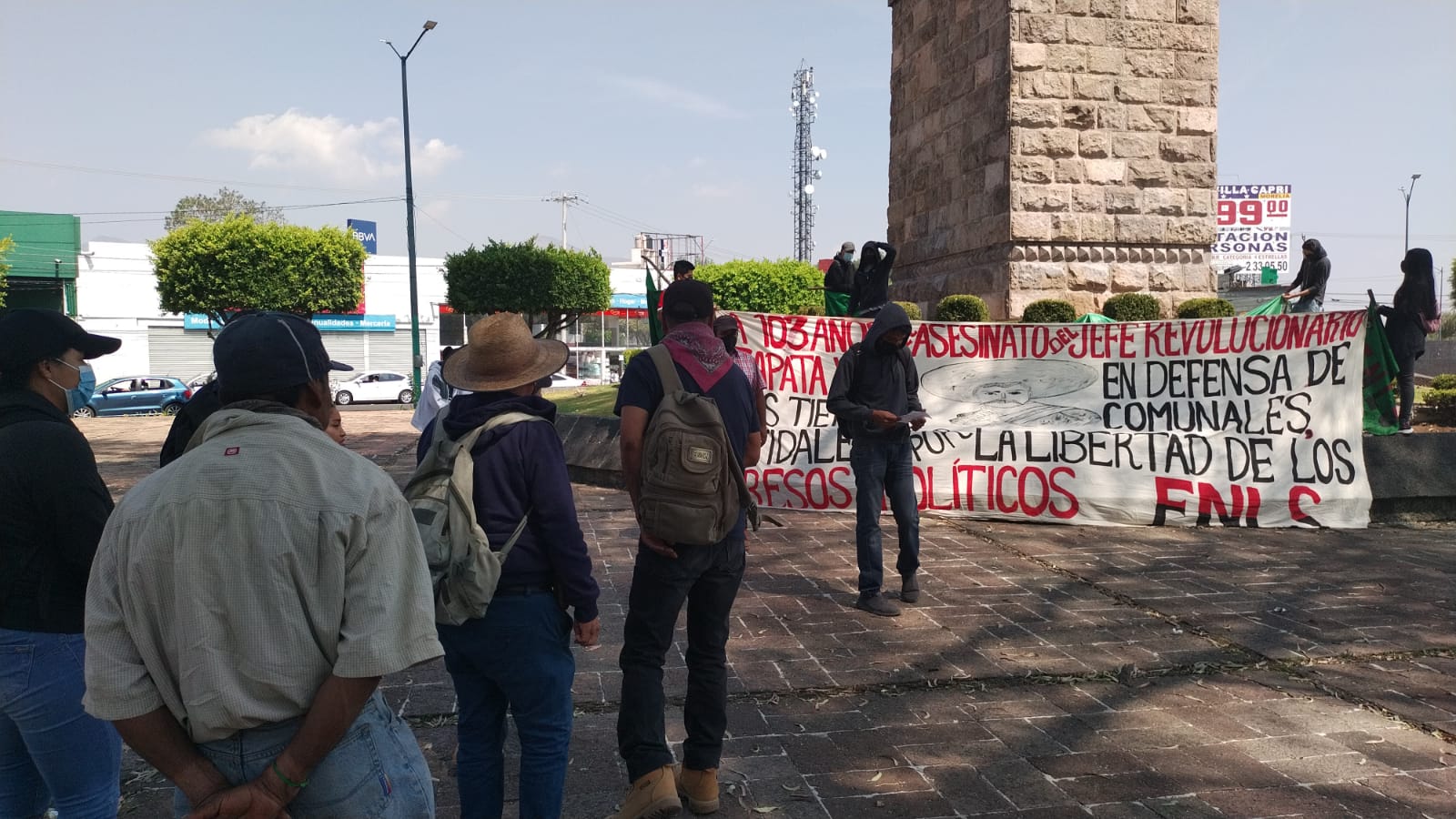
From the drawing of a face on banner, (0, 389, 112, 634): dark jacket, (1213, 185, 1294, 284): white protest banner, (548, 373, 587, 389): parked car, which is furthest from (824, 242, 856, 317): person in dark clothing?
(1213, 185, 1294, 284): white protest banner

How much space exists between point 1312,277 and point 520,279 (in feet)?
98.0

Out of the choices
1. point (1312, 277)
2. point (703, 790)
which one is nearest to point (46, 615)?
point (703, 790)

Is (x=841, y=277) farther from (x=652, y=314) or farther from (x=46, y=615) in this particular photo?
(x=46, y=615)

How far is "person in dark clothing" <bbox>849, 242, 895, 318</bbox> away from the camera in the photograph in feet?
33.6

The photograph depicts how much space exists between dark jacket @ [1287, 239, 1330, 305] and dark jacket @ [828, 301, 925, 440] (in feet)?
24.3

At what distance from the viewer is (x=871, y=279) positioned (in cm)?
1055

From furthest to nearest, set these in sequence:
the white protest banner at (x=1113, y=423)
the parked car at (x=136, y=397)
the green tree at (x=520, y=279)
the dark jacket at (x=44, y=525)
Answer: the green tree at (x=520, y=279) → the parked car at (x=136, y=397) → the white protest banner at (x=1113, y=423) → the dark jacket at (x=44, y=525)

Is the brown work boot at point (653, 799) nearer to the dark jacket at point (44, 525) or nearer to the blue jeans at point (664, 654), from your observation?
the blue jeans at point (664, 654)

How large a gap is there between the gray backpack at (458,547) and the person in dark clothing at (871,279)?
7.73 m

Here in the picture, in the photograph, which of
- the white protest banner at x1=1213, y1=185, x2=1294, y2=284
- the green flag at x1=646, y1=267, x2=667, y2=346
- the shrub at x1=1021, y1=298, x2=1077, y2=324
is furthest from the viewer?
the white protest banner at x1=1213, y1=185, x2=1294, y2=284

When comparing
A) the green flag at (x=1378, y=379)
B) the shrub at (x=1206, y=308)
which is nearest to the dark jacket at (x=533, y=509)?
the green flag at (x=1378, y=379)

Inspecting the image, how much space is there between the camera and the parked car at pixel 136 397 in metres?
29.2

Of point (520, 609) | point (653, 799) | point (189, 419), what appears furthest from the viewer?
point (189, 419)

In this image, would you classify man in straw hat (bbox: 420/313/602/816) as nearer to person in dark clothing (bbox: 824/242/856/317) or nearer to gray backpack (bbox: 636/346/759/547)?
gray backpack (bbox: 636/346/759/547)
